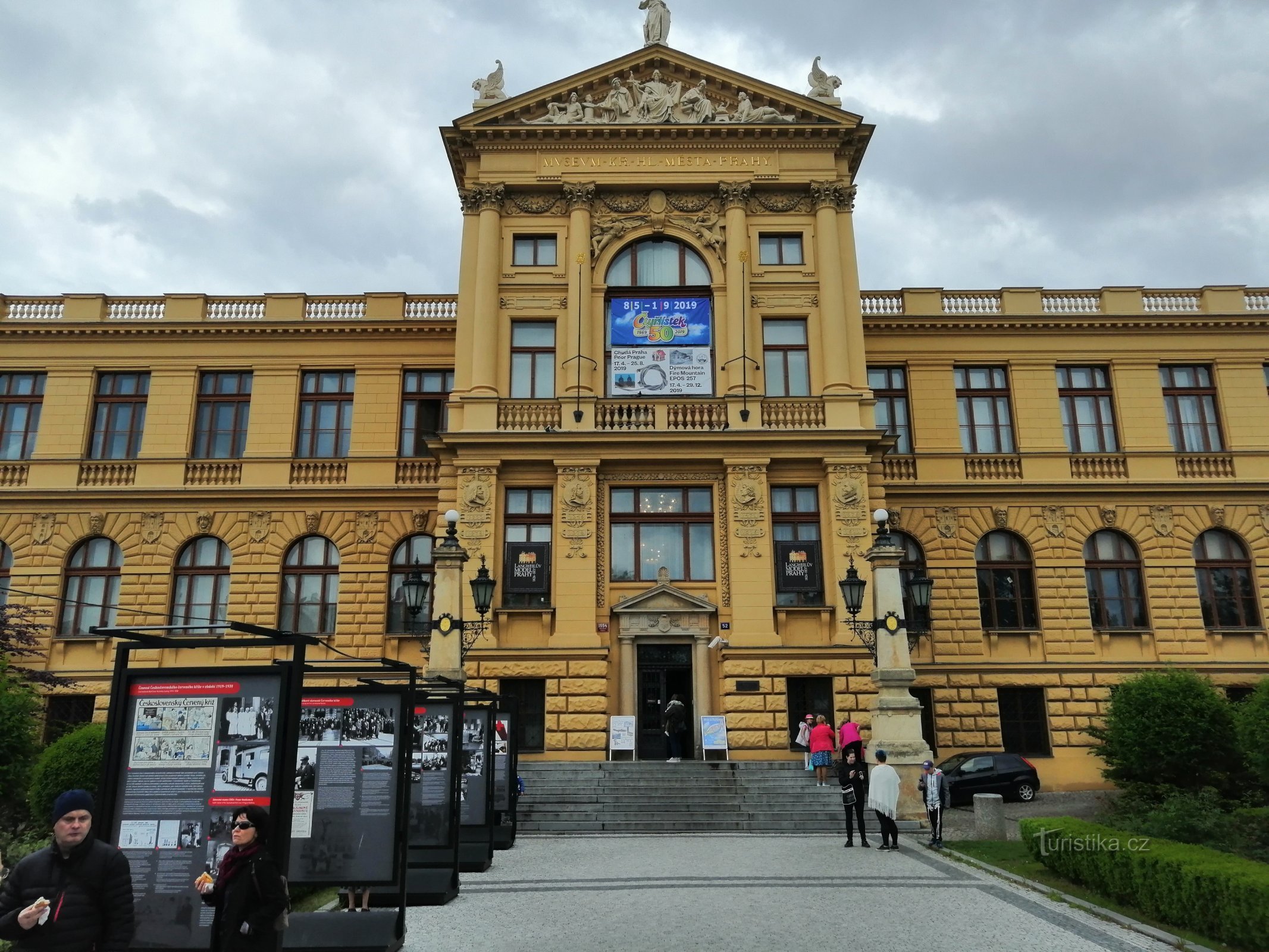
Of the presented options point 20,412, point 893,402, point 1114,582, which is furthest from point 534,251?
point 1114,582

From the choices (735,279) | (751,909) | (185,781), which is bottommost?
(751,909)

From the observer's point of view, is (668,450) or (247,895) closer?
(247,895)

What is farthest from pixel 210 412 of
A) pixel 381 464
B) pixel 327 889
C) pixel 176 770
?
pixel 176 770

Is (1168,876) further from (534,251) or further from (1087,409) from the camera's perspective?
(1087,409)

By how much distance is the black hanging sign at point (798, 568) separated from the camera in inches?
1119

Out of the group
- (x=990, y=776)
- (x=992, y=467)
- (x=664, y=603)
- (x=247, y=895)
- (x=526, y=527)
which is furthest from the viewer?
(x=992, y=467)

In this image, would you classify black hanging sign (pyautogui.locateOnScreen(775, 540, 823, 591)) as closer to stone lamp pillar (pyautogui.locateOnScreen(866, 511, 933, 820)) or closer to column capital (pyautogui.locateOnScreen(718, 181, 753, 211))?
stone lamp pillar (pyautogui.locateOnScreen(866, 511, 933, 820))

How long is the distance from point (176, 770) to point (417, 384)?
Result: 91.6 ft

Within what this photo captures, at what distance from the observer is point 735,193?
31.9m

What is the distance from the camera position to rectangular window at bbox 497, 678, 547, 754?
27438 mm

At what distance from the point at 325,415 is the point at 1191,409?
102ft

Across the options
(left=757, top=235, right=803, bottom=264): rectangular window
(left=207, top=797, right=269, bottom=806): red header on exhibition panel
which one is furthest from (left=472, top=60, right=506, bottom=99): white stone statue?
(left=207, top=797, right=269, bottom=806): red header on exhibition panel

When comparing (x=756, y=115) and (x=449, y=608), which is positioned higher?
(x=756, y=115)

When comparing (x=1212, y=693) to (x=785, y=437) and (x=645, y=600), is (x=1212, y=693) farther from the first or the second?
(x=645, y=600)
